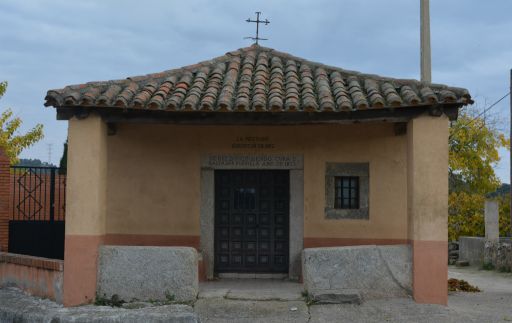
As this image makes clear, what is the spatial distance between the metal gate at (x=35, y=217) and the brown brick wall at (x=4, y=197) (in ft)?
0.75

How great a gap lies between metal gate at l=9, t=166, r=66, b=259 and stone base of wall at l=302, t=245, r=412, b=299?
17.6 ft

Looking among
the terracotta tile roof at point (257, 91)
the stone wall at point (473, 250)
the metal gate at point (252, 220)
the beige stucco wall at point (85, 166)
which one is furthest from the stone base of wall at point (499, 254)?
the beige stucco wall at point (85, 166)

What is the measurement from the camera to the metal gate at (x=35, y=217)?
12.2 m

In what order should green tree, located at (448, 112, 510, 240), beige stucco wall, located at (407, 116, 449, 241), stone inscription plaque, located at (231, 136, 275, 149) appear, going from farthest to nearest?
green tree, located at (448, 112, 510, 240) → stone inscription plaque, located at (231, 136, 275, 149) → beige stucco wall, located at (407, 116, 449, 241)

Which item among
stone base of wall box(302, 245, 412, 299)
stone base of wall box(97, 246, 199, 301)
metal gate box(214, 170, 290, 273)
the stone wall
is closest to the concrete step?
stone base of wall box(302, 245, 412, 299)

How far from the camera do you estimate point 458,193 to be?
103 ft

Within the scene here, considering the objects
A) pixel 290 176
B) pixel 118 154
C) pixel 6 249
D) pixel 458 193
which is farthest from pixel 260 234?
pixel 458 193

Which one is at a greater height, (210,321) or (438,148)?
(438,148)

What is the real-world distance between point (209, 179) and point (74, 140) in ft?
9.15

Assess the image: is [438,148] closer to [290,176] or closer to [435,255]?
[435,255]

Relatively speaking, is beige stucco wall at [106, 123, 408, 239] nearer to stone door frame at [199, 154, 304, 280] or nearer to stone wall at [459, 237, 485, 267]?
stone door frame at [199, 154, 304, 280]

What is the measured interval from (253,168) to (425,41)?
8.05 metres

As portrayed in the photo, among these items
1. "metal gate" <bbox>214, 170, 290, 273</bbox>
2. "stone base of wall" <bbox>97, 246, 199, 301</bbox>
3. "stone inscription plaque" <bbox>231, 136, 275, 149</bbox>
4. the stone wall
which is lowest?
the stone wall

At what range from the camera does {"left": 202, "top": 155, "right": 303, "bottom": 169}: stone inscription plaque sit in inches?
450
